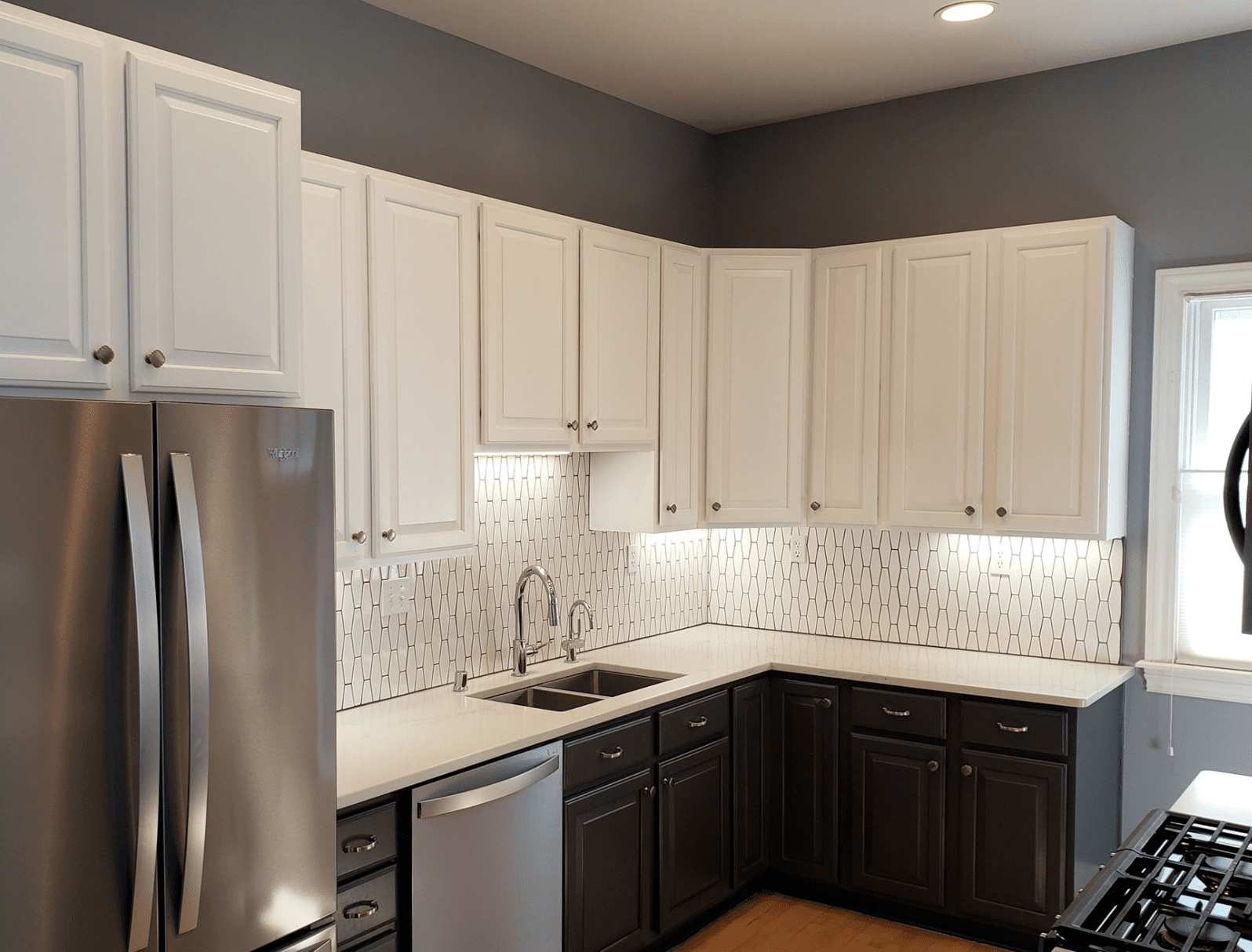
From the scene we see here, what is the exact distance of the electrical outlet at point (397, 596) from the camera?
10.7ft

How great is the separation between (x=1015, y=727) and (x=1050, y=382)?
116cm

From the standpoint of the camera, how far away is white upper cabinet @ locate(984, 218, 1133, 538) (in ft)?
11.6

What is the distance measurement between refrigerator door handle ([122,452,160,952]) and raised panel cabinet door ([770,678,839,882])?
2504 mm

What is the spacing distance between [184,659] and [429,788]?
0.87m

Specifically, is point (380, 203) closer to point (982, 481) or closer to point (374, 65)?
point (374, 65)

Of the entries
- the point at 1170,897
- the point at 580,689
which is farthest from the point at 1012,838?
the point at 1170,897

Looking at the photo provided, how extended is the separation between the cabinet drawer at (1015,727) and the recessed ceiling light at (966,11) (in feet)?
7.22

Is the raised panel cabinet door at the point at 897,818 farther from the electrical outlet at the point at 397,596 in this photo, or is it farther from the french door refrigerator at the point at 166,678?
the french door refrigerator at the point at 166,678

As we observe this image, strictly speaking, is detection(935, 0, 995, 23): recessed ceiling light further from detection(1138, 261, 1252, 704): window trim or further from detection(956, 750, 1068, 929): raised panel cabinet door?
detection(956, 750, 1068, 929): raised panel cabinet door

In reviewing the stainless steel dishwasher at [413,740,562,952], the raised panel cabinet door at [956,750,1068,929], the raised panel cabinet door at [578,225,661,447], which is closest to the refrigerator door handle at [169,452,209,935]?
the stainless steel dishwasher at [413,740,562,952]

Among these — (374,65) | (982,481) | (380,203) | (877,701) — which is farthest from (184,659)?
(982,481)

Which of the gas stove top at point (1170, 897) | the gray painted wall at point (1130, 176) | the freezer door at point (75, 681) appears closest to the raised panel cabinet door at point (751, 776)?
the gray painted wall at point (1130, 176)

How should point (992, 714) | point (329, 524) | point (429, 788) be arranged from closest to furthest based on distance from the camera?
point (329, 524), point (429, 788), point (992, 714)

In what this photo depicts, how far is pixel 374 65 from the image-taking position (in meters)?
Answer: 3.25
